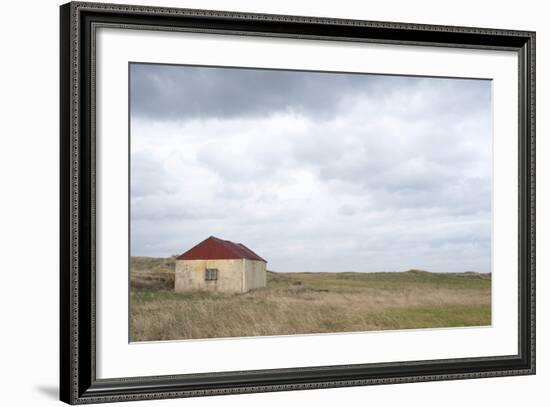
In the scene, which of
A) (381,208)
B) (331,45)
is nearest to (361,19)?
(331,45)

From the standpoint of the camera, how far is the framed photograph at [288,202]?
5398 millimetres

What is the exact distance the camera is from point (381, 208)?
600 centimetres

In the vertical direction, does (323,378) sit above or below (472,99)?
below

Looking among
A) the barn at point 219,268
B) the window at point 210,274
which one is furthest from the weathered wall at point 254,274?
the window at point 210,274

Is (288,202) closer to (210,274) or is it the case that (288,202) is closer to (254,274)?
(254,274)

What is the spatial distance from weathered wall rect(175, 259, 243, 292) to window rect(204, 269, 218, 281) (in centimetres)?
2

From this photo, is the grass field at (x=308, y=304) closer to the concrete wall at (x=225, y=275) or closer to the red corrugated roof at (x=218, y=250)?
the concrete wall at (x=225, y=275)

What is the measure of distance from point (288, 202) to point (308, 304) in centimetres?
67

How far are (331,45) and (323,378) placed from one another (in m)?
2.12

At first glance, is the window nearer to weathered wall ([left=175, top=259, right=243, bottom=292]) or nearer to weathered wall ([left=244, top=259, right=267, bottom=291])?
weathered wall ([left=175, top=259, right=243, bottom=292])

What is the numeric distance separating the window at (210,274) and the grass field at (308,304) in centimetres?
10

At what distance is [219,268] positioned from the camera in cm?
555

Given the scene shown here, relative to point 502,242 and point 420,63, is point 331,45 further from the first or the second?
point 502,242

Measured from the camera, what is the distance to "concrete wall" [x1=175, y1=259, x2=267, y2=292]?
5566 mm
